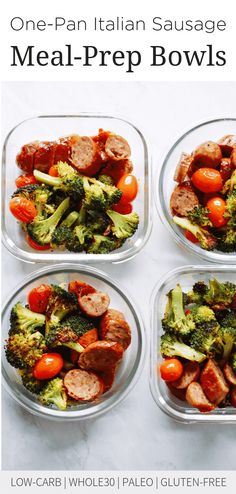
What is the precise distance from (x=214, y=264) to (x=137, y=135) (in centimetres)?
62

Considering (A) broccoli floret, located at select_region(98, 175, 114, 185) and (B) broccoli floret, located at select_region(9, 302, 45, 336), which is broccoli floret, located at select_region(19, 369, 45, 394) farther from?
(A) broccoli floret, located at select_region(98, 175, 114, 185)

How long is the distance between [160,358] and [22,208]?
31.8 inches

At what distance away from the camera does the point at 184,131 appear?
103 inches

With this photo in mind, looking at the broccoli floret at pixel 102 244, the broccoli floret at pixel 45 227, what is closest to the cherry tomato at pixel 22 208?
the broccoli floret at pixel 45 227

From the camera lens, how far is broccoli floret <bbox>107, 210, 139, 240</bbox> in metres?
2.48

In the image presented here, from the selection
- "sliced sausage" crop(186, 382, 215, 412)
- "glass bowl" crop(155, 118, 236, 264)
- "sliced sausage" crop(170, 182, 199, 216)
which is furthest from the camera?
"glass bowl" crop(155, 118, 236, 264)

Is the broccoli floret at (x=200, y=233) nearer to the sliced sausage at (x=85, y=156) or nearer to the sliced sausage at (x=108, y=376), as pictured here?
the sliced sausage at (x=85, y=156)

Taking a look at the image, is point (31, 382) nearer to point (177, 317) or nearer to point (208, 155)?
point (177, 317)

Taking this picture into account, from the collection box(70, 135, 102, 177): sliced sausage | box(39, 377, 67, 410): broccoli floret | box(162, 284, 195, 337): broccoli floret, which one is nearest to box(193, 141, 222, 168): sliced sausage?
box(70, 135, 102, 177): sliced sausage

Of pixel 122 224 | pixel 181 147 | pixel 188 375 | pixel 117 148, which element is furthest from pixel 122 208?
pixel 188 375

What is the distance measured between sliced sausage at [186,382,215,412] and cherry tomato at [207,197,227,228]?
63 centimetres

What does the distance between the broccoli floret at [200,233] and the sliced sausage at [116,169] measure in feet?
0.90

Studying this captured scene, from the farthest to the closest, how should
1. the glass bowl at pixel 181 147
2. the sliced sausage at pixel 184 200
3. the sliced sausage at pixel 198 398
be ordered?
1. the glass bowl at pixel 181 147
2. the sliced sausage at pixel 184 200
3. the sliced sausage at pixel 198 398

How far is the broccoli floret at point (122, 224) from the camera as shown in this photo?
8.13 ft
